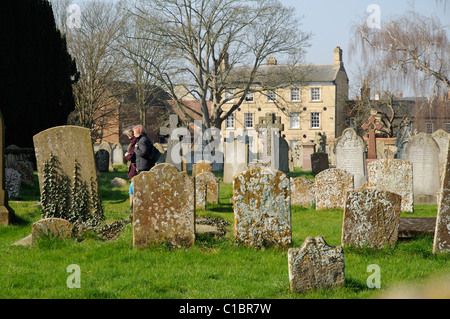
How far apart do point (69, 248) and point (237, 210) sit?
2484 mm

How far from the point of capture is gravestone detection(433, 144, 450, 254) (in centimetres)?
611

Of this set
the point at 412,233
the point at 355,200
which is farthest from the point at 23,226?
the point at 412,233

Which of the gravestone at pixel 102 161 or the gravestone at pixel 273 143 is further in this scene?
the gravestone at pixel 102 161

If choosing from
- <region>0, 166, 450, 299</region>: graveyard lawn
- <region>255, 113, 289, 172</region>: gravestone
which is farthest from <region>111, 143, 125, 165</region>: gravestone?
<region>0, 166, 450, 299</region>: graveyard lawn

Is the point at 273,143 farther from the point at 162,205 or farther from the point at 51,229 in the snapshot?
the point at 51,229

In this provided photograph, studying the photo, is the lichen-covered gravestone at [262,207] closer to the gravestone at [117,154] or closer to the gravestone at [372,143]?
the gravestone at [372,143]

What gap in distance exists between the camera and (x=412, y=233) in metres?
6.94

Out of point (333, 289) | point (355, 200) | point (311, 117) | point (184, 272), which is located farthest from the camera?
point (311, 117)

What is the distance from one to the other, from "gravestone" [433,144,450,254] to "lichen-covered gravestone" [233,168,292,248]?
2.01 m

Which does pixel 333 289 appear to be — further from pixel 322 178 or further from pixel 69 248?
pixel 322 178

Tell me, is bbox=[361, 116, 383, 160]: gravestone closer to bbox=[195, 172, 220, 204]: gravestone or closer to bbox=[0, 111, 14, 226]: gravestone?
bbox=[195, 172, 220, 204]: gravestone

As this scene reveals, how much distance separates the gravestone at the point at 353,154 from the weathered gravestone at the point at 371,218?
24.6ft

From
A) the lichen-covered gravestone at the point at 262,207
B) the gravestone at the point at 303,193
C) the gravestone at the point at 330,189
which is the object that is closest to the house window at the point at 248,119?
the gravestone at the point at 303,193

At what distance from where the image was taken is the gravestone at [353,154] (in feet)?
45.9
